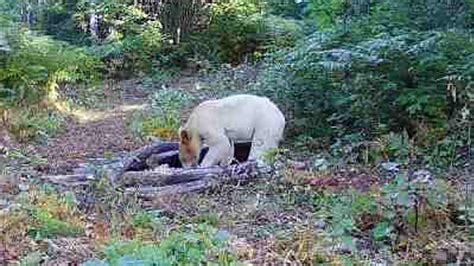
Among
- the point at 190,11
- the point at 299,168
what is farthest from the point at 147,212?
the point at 190,11

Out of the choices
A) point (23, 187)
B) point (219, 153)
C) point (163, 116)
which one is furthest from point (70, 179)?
point (163, 116)

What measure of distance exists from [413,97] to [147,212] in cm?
361

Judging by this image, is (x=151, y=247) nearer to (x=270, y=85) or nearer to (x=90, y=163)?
(x=90, y=163)

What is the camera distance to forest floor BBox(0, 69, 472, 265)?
4938 millimetres

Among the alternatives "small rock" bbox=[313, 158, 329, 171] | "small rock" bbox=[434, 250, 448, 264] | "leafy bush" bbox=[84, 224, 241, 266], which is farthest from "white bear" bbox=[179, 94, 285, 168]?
"small rock" bbox=[434, 250, 448, 264]

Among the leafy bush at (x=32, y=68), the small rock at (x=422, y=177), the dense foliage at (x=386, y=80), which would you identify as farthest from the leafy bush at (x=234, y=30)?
the small rock at (x=422, y=177)

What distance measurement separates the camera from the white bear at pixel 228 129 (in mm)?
8070

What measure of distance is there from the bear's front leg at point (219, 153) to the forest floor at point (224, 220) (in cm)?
105

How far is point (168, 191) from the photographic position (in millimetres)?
6750

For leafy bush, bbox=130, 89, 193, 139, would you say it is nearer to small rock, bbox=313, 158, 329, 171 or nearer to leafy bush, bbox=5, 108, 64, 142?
leafy bush, bbox=5, 108, 64, 142

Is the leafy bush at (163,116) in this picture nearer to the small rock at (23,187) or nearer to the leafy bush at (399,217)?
the small rock at (23,187)

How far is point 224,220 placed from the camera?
5.86 m

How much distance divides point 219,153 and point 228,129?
14.5 inches

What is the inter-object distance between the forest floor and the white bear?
3.81 ft
